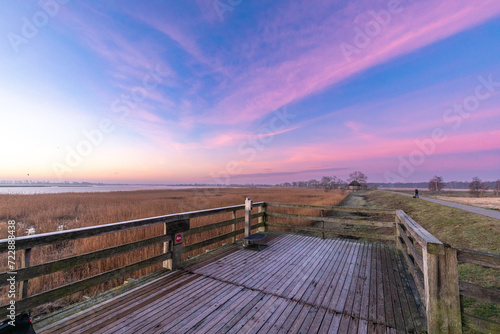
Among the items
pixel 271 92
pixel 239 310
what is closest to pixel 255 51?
pixel 271 92

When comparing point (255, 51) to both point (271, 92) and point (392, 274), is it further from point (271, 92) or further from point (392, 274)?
point (392, 274)

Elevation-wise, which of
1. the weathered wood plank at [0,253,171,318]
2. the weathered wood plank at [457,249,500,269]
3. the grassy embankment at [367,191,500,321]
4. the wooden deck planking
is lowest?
the grassy embankment at [367,191,500,321]

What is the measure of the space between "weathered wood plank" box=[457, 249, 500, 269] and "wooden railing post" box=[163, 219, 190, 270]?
410 cm

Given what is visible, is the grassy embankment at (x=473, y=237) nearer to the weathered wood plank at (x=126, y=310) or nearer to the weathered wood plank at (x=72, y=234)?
the weathered wood plank at (x=126, y=310)

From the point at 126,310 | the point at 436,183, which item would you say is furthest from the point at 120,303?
the point at 436,183

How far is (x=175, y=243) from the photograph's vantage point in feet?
13.0

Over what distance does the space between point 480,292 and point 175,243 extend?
14.3ft

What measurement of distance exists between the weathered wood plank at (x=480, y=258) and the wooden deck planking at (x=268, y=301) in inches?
43.0

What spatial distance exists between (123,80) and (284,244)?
13352 mm

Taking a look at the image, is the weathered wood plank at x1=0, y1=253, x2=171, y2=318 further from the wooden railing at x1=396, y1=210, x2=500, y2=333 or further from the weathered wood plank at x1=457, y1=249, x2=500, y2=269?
the weathered wood plank at x1=457, y1=249, x2=500, y2=269

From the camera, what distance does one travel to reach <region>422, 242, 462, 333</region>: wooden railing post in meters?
2.06

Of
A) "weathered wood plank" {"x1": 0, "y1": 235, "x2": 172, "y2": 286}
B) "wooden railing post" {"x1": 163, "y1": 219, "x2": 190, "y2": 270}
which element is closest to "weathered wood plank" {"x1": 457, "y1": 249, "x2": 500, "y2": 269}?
"wooden railing post" {"x1": 163, "y1": 219, "x2": 190, "y2": 270}

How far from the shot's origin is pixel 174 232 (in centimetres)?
391

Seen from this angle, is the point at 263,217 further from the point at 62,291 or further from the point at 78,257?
the point at 62,291
